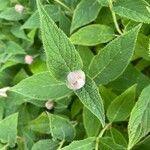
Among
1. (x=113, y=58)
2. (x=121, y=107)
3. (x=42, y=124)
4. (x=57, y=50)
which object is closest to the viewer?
(x=57, y=50)

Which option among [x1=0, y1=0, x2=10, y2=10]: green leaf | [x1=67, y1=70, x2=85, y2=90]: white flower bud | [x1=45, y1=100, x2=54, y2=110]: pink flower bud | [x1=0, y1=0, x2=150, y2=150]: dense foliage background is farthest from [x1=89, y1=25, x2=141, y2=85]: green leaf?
[x1=0, y1=0, x2=10, y2=10]: green leaf

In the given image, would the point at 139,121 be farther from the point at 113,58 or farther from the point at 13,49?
the point at 13,49

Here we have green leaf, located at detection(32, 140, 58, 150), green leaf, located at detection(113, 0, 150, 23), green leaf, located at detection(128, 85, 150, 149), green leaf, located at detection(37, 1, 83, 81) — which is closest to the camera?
green leaf, located at detection(37, 1, 83, 81)

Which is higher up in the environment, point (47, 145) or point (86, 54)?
point (86, 54)

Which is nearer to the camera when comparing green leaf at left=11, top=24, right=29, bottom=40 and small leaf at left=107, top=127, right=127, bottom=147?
small leaf at left=107, top=127, right=127, bottom=147

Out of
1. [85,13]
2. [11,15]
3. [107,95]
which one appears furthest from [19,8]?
[107,95]

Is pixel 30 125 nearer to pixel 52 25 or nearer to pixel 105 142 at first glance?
pixel 105 142

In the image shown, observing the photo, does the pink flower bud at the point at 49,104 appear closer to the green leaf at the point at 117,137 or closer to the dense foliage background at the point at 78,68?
the dense foliage background at the point at 78,68

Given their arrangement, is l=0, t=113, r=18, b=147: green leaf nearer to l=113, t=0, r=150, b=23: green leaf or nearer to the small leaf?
the small leaf
